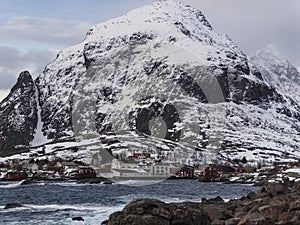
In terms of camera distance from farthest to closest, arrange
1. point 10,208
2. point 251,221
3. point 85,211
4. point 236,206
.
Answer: point 10,208 < point 85,211 < point 236,206 < point 251,221

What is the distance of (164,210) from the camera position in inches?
1571

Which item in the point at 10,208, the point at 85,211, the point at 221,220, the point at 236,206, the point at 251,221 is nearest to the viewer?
the point at 251,221

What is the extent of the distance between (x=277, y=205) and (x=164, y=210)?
11.4 meters

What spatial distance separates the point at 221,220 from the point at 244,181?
488ft

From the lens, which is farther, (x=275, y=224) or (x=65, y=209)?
(x=65, y=209)

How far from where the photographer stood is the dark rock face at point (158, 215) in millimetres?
39094

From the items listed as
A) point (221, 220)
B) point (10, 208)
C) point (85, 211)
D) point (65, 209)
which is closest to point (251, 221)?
point (221, 220)

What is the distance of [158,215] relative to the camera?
1559 inches

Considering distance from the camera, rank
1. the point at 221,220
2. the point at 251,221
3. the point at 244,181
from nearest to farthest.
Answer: the point at 251,221, the point at 221,220, the point at 244,181

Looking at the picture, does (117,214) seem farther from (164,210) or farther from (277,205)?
(277,205)

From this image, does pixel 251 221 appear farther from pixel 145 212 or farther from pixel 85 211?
pixel 85 211

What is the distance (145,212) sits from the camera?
40062 millimetres

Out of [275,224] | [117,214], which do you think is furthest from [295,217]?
[117,214]

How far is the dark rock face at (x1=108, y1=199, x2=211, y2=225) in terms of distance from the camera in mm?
39094
